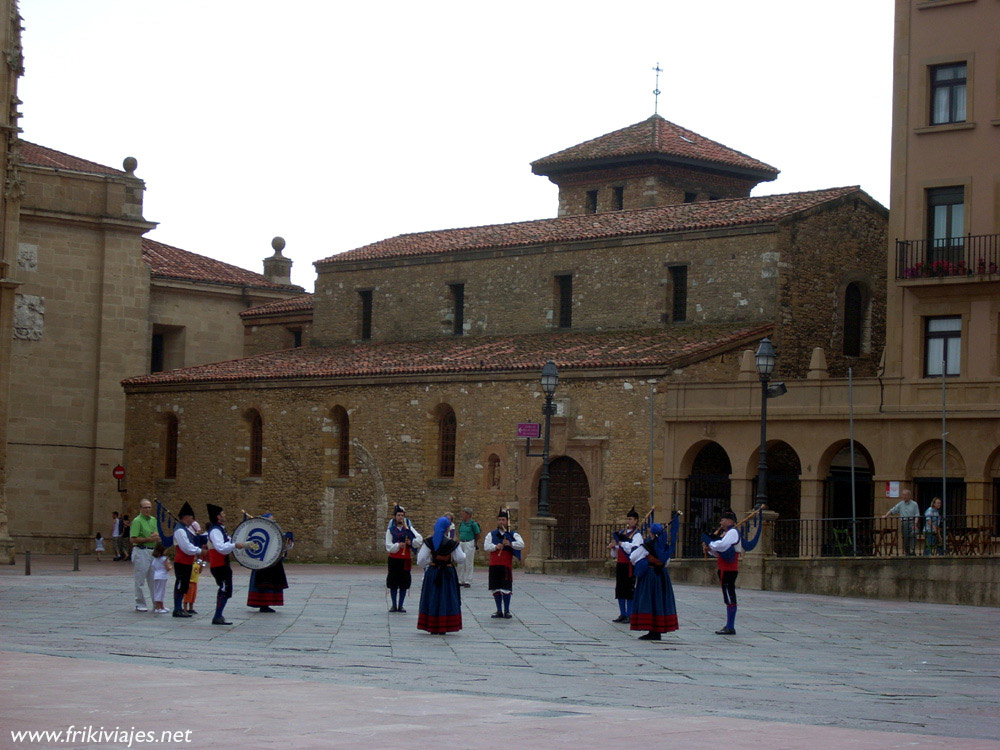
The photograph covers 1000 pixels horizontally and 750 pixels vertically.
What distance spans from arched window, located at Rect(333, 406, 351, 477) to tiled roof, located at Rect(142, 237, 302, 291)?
1099 cm

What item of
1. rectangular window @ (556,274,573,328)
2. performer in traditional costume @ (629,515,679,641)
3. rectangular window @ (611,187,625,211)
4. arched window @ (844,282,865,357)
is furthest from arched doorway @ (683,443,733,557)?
performer in traditional costume @ (629,515,679,641)

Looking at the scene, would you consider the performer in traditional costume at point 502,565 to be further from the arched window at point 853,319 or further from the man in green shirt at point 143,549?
the arched window at point 853,319

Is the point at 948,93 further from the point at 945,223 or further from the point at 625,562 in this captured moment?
the point at 625,562

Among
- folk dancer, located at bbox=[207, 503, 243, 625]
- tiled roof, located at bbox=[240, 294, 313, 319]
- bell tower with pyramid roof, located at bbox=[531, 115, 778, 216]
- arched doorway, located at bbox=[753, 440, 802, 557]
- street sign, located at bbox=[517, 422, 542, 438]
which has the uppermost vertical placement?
bell tower with pyramid roof, located at bbox=[531, 115, 778, 216]

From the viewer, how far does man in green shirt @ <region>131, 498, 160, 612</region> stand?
23.8 m

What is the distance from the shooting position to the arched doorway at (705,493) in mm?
38969

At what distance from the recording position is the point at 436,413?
44531mm

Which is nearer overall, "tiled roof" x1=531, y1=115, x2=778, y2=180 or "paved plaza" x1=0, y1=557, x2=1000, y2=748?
"paved plaza" x1=0, y1=557, x2=1000, y2=748

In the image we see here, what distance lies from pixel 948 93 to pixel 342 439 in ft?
64.7

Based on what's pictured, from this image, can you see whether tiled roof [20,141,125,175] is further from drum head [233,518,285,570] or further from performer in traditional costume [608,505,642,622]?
performer in traditional costume [608,505,642,622]

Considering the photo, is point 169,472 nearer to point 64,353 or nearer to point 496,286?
point 64,353

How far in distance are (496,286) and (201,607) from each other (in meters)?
24.4

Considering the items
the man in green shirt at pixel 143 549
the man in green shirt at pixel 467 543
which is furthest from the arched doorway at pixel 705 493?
the man in green shirt at pixel 143 549

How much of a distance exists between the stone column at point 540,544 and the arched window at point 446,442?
7751 mm
